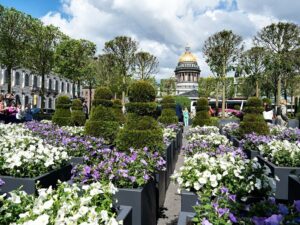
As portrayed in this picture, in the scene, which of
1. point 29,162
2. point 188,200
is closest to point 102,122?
point 29,162

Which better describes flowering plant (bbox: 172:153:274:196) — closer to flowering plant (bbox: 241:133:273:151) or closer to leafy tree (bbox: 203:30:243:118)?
flowering plant (bbox: 241:133:273:151)

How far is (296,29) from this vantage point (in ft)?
96.7

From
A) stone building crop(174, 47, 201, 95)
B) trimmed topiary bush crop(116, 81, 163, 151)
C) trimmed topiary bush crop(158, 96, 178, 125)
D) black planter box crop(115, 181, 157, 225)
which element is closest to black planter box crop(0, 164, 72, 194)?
black planter box crop(115, 181, 157, 225)

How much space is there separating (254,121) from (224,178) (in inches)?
275

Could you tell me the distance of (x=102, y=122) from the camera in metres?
10.2

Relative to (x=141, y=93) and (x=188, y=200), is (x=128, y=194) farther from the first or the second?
(x=141, y=93)

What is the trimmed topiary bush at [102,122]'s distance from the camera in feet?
33.2

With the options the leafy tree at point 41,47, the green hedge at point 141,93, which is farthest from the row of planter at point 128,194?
the leafy tree at point 41,47

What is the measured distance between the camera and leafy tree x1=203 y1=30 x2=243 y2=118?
31.3m

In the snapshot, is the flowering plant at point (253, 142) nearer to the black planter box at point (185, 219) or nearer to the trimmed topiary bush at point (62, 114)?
the black planter box at point (185, 219)

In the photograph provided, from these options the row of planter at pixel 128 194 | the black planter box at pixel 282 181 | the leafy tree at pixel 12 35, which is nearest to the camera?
the row of planter at pixel 128 194

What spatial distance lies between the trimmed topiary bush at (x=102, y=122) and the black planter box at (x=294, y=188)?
20.4ft

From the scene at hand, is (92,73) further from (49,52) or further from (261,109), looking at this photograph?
(261,109)

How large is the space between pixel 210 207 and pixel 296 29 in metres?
31.3
